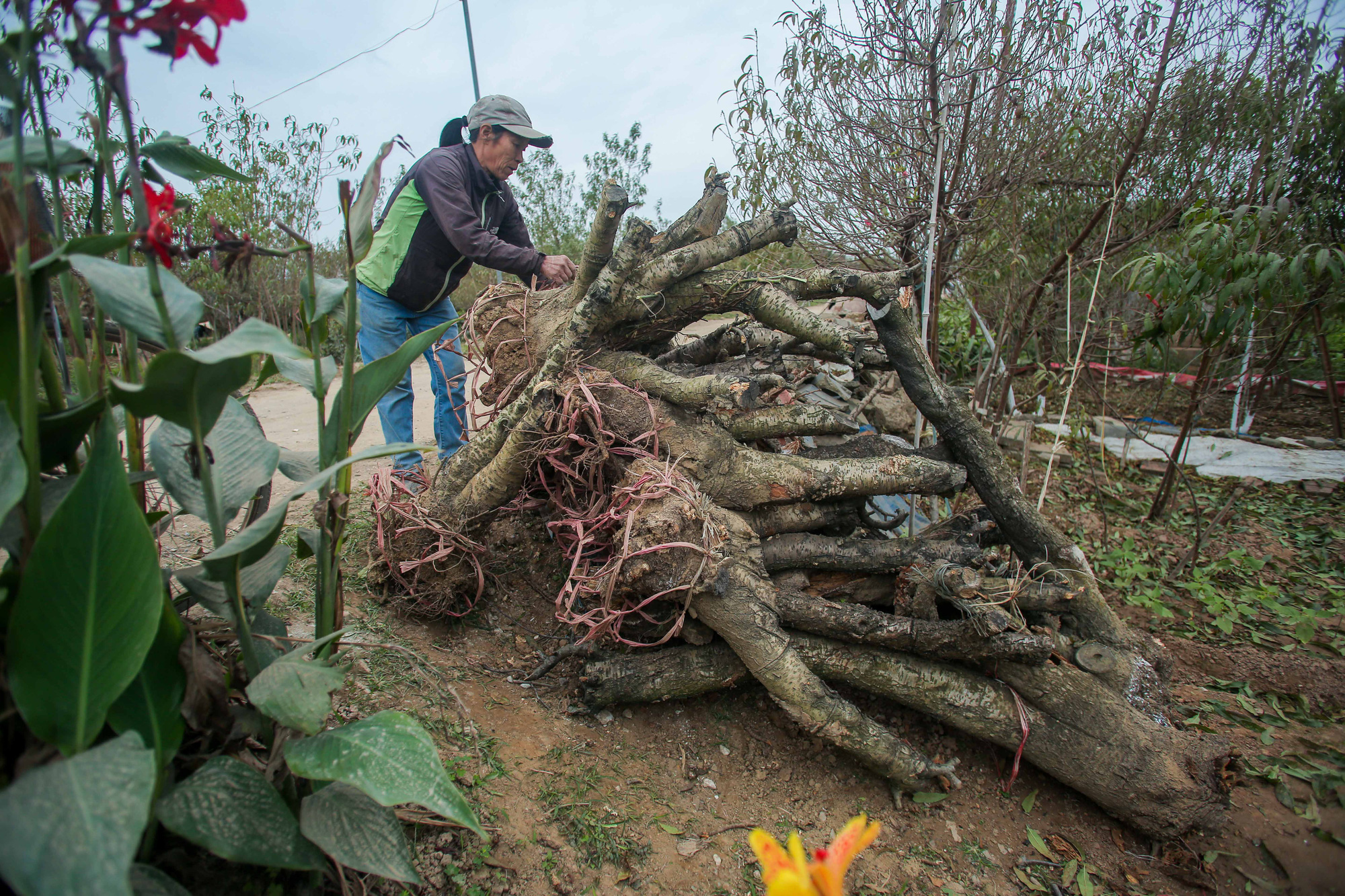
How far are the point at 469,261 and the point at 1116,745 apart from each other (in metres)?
3.34

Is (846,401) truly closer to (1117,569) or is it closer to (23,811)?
(1117,569)

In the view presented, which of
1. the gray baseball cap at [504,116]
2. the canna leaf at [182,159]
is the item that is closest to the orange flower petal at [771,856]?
the canna leaf at [182,159]

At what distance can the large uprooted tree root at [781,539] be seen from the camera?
6.95 ft

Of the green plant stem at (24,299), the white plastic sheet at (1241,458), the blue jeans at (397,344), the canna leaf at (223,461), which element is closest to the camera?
the green plant stem at (24,299)

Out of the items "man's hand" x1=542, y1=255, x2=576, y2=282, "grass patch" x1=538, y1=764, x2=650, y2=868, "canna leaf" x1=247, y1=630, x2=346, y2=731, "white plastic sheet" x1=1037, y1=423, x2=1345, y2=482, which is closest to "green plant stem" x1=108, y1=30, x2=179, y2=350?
"canna leaf" x1=247, y1=630, x2=346, y2=731

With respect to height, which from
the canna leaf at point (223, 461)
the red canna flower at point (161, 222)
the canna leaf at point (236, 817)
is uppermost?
the red canna flower at point (161, 222)

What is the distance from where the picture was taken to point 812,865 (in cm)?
71

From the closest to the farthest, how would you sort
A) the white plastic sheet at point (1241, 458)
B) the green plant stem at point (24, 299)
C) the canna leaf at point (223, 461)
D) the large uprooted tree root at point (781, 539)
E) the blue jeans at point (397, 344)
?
the green plant stem at point (24, 299)
the canna leaf at point (223, 461)
the large uprooted tree root at point (781, 539)
the blue jeans at point (397, 344)
the white plastic sheet at point (1241, 458)

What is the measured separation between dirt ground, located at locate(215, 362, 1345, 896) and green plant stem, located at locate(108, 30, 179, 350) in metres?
0.79

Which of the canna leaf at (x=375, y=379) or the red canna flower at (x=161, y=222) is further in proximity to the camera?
the canna leaf at (x=375, y=379)

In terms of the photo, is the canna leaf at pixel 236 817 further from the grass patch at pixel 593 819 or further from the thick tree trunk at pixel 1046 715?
the thick tree trunk at pixel 1046 715

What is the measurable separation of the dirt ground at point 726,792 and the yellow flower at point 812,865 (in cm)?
98

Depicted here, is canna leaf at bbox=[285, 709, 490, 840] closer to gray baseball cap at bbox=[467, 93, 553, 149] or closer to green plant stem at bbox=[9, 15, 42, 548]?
green plant stem at bbox=[9, 15, 42, 548]

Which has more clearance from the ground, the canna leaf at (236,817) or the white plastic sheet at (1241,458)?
the white plastic sheet at (1241,458)
